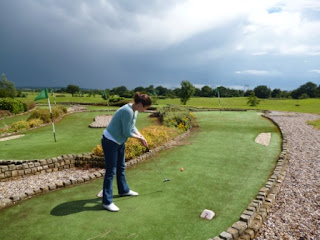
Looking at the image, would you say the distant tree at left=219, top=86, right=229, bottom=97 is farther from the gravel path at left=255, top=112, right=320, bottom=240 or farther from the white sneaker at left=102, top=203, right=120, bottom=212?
the white sneaker at left=102, top=203, right=120, bottom=212

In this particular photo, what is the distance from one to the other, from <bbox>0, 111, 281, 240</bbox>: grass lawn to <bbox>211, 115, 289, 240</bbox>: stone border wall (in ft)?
0.65

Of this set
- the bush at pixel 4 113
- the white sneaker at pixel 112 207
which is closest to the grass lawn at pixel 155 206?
the white sneaker at pixel 112 207

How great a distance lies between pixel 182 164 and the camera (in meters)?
8.48

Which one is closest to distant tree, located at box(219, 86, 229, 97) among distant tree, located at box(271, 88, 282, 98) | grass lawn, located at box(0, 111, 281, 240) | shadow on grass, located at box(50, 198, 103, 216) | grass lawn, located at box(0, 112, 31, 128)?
distant tree, located at box(271, 88, 282, 98)

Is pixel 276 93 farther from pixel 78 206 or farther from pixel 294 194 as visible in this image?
pixel 78 206

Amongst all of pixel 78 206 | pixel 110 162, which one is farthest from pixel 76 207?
pixel 110 162

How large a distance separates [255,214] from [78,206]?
3.85 metres

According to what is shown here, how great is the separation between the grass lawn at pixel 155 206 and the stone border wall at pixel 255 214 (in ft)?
0.65

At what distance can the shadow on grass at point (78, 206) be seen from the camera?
5045mm

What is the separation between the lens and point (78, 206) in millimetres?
5289

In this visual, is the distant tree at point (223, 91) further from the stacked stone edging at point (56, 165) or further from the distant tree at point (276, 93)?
the stacked stone edging at point (56, 165)

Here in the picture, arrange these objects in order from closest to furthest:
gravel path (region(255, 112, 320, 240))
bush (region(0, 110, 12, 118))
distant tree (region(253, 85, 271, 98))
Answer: gravel path (region(255, 112, 320, 240)) < bush (region(0, 110, 12, 118)) < distant tree (region(253, 85, 271, 98))

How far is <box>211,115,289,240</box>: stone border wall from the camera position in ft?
14.0

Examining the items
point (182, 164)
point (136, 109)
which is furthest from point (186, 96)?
point (136, 109)
